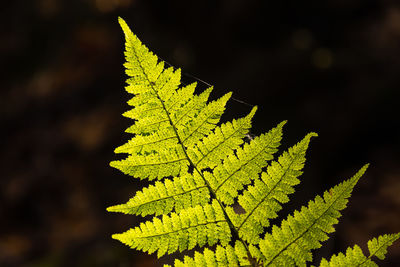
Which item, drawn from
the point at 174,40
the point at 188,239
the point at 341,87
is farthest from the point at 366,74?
the point at 188,239

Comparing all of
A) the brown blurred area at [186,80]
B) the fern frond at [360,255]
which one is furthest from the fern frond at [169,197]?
the brown blurred area at [186,80]

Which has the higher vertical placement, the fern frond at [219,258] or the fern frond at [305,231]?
the fern frond at [305,231]

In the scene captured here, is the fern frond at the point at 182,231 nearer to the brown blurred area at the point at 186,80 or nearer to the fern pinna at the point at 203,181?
the fern pinna at the point at 203,181

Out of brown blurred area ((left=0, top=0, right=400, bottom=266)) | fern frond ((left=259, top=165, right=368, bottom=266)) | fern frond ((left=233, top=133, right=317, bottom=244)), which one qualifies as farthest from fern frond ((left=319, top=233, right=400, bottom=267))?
A: brown blurred area ((left=0, top=0, right=400, bottom=266))

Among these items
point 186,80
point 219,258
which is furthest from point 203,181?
point 186,80

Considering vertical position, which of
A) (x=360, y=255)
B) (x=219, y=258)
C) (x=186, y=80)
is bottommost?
(x=219, y=258)

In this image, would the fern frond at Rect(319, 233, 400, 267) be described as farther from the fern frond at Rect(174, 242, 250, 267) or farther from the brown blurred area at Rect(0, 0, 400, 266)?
the brown blurred area at Rect(0, 0, 400, 266)

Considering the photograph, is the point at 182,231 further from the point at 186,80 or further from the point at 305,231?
the point at 186,80

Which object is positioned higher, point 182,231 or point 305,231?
point 305,231
